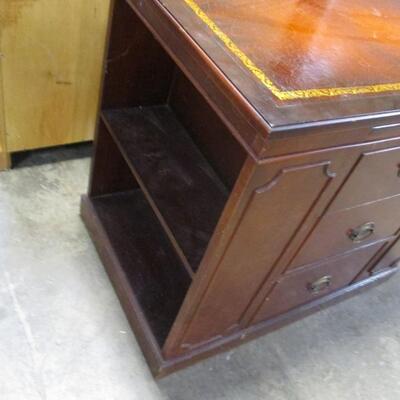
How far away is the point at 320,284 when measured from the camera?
1231 mm

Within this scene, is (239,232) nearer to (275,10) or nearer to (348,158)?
(348,158)

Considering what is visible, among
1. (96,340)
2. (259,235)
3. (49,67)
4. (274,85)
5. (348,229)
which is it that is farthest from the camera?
(49,67)

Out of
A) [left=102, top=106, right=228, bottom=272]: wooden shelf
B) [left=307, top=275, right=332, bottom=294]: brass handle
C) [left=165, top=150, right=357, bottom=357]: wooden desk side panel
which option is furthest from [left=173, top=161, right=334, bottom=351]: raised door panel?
[left=307, top=275, right=332, bottom=294]: brass handle

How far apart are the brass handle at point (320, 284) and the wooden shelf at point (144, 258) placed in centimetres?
36

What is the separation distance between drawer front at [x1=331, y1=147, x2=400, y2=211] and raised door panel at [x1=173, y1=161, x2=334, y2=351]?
0.08 meters

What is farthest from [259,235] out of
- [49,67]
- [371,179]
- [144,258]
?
[49,67]

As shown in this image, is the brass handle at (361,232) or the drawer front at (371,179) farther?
the brass handle at (361,232)

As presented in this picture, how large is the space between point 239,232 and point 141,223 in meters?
0.67

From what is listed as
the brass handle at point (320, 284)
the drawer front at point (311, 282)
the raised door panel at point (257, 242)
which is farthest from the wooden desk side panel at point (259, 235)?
the brass handle at point (320, 284)

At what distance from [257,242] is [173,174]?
37 centimetres

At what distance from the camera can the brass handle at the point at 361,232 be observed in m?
1.08

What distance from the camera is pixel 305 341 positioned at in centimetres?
136

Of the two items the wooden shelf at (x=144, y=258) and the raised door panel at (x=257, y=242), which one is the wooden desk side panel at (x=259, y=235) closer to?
the raised door panel at (x=257, y=242)

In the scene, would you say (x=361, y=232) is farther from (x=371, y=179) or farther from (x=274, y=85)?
(x=274, y=85)
